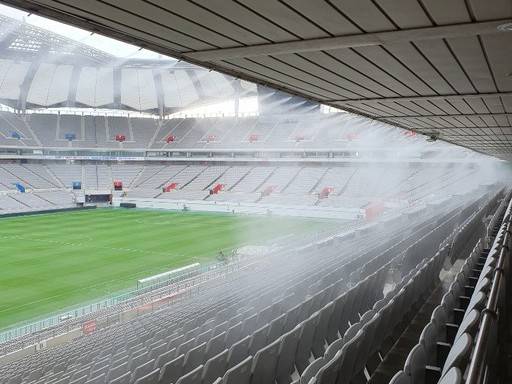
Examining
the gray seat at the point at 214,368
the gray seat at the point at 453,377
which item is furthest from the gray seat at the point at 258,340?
the gray seat at the point at 453,377

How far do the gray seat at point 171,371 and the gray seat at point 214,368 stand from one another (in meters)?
0.68

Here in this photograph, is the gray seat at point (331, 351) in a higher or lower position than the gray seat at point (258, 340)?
higher

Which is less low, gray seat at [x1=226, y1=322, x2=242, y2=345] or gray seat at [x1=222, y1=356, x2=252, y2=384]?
gray seat at [x1=222, y1=356, x2=252, y2=384]

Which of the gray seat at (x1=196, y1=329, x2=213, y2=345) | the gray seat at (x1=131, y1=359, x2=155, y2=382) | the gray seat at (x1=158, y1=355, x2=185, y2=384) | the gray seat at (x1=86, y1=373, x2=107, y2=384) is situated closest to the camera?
the gray seat at (x1=158, y1=355, x2=185, y2=384)

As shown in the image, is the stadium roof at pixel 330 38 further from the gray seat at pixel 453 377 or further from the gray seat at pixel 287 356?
the gray seat at pixel 287 356

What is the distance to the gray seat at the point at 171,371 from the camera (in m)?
5.20

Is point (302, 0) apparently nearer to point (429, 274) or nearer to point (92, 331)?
point (429, 274)

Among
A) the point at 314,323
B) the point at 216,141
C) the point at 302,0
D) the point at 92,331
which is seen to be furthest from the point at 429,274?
the point at 216,141

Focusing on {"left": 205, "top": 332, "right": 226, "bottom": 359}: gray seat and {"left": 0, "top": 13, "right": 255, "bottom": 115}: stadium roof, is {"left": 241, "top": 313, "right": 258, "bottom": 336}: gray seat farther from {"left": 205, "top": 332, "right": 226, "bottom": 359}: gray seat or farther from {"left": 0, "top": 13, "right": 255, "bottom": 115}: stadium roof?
{"left": 0, "top": 13, "right": 255, "bottom": 115}: stadium roof

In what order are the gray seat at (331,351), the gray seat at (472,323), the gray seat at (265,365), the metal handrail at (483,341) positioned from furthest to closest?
the gray seat at (265,365) < the gray seat at (331,351) < the gray seat at (472,323) < the metal handrail at (483,341)

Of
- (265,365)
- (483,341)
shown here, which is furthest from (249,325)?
(483,341)

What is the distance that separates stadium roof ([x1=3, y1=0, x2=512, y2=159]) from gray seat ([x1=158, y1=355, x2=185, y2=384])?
128 inches

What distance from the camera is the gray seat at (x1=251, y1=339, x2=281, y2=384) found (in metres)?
4.29

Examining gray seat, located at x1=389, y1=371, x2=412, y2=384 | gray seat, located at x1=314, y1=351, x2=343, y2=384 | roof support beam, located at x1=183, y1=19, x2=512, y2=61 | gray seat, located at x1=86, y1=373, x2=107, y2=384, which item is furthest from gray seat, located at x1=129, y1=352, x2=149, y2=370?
gray seat, located at x1=389, y1=371, x2=412, y2=384
